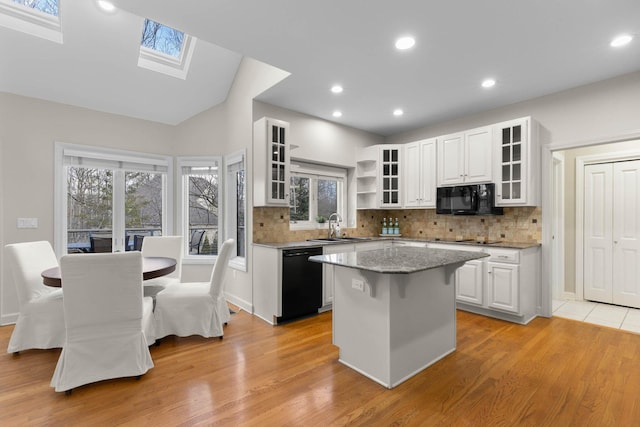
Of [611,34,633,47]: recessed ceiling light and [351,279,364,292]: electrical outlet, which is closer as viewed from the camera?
[351,279,364,292]: electrical outlet

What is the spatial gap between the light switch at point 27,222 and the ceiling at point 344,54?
4.80 feet

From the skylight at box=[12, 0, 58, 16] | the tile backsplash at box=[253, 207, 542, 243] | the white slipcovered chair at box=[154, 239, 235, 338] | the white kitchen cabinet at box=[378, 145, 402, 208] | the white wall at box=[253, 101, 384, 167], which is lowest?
the white slipcovered chair at box=[154, 239, 235, 338]

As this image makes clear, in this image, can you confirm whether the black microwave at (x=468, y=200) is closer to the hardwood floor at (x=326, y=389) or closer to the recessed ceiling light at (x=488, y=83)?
the recessed ceiling light at (x=488, y=83)

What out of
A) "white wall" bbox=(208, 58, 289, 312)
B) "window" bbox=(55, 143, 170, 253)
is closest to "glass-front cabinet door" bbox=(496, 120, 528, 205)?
"white wall" bbox=(208, 58, 289, 312)

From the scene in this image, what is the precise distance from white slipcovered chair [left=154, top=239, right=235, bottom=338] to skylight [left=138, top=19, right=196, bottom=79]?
2564 mm

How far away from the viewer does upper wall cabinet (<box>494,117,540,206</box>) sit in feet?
11.8

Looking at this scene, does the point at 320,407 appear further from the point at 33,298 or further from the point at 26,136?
the point at 26,136

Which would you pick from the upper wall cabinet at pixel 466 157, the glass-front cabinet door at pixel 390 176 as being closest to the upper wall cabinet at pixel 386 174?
the glass-front cabinet door at pixel 390 176

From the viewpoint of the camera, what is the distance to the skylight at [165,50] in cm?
372

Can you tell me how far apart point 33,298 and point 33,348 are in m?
0.46

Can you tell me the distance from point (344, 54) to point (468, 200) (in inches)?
97.3

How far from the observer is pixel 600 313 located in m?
3.81

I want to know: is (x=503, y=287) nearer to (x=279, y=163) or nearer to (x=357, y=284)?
(x=357, y=284)

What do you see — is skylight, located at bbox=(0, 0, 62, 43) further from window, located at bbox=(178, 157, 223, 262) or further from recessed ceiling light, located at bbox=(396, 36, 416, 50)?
recessed ceiling light, located at bbox=(396, 36, 416, 50)
